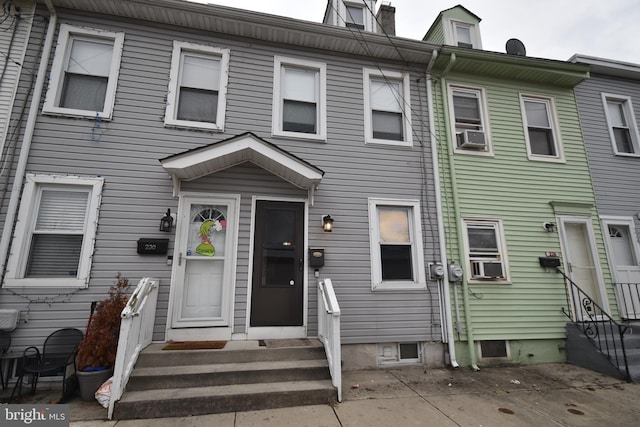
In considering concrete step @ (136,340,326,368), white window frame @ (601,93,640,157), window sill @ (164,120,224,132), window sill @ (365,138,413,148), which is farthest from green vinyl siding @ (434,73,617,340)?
window sill @ (164,120,224,132)

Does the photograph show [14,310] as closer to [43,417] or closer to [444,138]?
[43,417]

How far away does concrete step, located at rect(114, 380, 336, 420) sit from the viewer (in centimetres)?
308

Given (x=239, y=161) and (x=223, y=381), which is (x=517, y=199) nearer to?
(x=239, y=161)

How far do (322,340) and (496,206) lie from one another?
14.3 ft

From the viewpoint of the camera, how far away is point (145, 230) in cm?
446

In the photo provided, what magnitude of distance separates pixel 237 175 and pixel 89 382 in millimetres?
3301

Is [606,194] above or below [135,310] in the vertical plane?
above

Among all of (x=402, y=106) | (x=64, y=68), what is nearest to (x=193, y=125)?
(x=64, y=68)

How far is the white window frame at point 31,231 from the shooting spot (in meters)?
3.99

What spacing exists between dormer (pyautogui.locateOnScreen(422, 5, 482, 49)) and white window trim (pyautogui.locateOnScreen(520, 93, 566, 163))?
178 cm

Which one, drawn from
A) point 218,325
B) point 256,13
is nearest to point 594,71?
point 256,13

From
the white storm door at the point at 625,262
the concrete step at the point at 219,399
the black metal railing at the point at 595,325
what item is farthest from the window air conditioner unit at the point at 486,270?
the concrete step at the point at 219,399

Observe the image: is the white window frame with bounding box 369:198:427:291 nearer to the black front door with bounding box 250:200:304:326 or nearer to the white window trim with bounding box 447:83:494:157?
the black front door with bounding box 250:200:304:326

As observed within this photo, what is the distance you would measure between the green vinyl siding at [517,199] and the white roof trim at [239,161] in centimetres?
295
